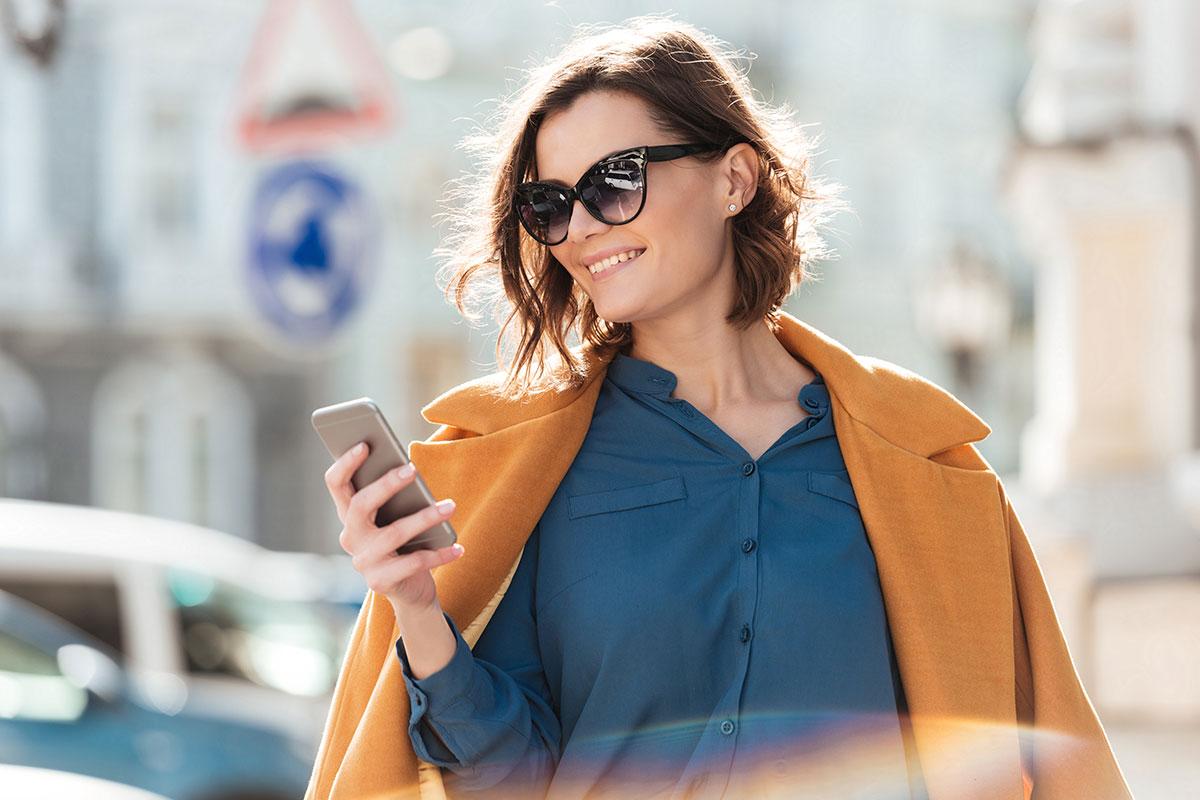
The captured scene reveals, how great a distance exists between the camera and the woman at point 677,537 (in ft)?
7.86

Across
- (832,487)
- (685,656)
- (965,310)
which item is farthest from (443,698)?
(965,310)

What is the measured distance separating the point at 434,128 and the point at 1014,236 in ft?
38.7

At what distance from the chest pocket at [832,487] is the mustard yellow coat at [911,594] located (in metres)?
0.02

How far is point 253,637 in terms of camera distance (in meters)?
8.09

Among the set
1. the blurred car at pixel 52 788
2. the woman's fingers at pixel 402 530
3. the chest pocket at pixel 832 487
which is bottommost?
the blurred car at pixel 52 788

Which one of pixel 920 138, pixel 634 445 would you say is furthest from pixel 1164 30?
pixel 920 138

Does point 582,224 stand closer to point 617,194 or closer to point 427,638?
point 617,194

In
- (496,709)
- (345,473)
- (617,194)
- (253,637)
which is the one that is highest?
(617,194)

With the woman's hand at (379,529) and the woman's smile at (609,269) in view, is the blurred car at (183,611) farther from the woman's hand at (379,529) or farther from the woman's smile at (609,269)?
the woman's hand at (379,529)

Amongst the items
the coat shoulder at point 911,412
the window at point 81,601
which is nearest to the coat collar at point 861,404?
the coat shoulder at point 911,412

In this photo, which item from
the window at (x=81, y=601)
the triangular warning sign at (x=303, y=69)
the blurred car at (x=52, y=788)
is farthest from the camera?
the window at (x=81, y=601)

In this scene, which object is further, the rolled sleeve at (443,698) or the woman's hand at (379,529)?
the rolled sleeve at (443,698)

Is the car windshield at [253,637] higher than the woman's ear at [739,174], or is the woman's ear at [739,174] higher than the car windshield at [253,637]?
the woman's ear at [739,174]

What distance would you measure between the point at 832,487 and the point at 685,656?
35 centimetres
